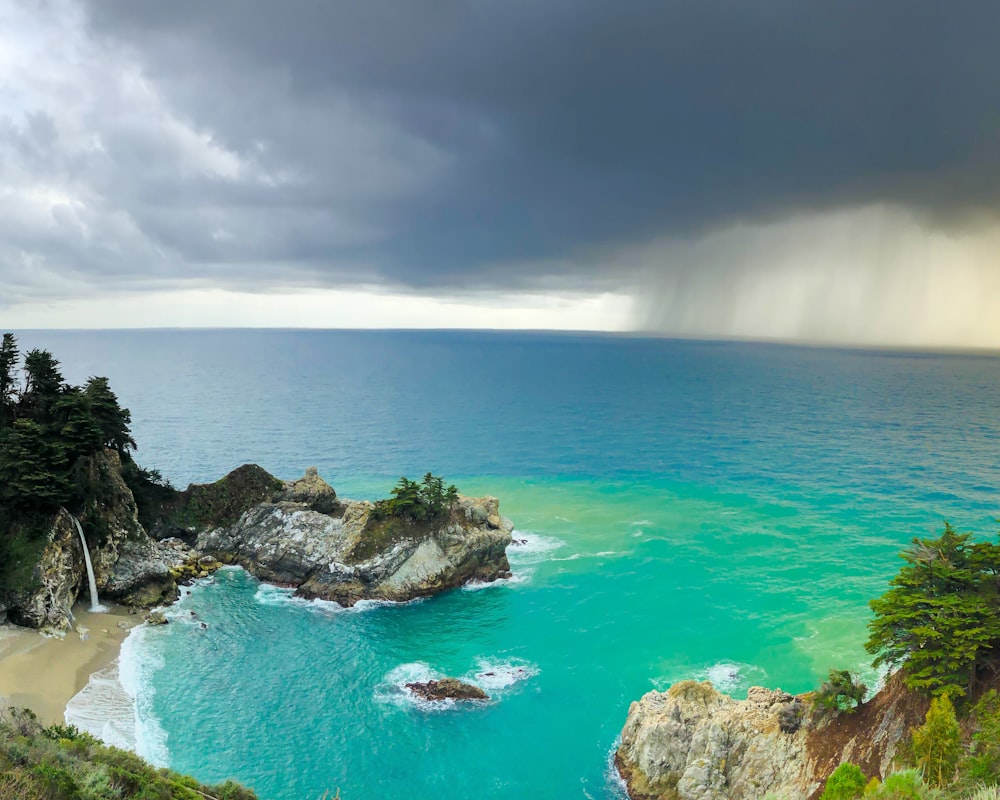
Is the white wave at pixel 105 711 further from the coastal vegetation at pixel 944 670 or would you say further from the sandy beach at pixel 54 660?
the coastal vegetation at pixel 944 670

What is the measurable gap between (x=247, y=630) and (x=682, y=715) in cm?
3627

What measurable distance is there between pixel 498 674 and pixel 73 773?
3120 centimetres

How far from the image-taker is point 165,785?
24203 mm

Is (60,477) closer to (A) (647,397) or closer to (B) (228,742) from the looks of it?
(B) (228,742)

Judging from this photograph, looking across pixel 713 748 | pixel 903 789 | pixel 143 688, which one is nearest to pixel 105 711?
pixel 143 688

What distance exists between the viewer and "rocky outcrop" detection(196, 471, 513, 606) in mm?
60000

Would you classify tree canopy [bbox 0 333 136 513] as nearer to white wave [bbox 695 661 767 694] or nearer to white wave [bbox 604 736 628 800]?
white wave [bbox 604 736 628 800]

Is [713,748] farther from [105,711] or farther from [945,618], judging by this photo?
[105,711]

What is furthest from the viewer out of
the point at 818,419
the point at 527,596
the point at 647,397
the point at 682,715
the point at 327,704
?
the point at 647,397

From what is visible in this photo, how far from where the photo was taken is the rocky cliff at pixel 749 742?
2867 centimetres

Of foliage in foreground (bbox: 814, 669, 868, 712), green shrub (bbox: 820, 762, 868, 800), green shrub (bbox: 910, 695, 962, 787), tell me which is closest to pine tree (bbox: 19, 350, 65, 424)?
foliage in foreground (bbox: 814, 669, 868, 712)

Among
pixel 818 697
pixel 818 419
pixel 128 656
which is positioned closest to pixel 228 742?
pixel 128 656

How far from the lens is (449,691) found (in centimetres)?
4384

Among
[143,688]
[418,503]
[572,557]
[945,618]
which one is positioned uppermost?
[945,618]
